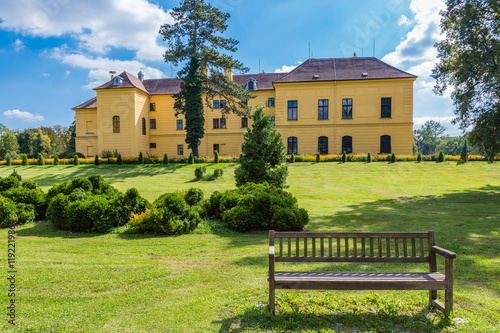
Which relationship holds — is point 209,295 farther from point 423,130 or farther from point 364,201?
point 423,130

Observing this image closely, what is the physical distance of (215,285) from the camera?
4.48m

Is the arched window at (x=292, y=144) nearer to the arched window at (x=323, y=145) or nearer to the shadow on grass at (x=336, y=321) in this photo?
the arched window at (x=323, y=145)

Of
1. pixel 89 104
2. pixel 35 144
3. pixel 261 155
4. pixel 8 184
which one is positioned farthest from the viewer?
pixel 35 144

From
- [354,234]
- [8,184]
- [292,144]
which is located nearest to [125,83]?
[292,144]

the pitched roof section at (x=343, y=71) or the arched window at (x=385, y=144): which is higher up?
the pitched roof section at (x=343, y=71)

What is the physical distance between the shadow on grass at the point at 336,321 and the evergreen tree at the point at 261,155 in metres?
7.76

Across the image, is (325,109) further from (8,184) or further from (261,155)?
(8,184)

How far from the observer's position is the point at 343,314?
11.8 feet

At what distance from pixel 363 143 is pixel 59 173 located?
29.3 meters

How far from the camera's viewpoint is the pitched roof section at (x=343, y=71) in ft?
108

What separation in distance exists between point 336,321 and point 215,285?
183 centimetres

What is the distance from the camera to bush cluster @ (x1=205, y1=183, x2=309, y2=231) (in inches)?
314

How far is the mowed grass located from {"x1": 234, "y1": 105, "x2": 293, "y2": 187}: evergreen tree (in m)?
2.65

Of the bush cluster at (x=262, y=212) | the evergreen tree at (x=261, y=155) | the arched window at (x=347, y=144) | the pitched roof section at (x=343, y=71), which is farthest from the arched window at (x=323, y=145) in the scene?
the bush cluster at (x=262, y=212)
